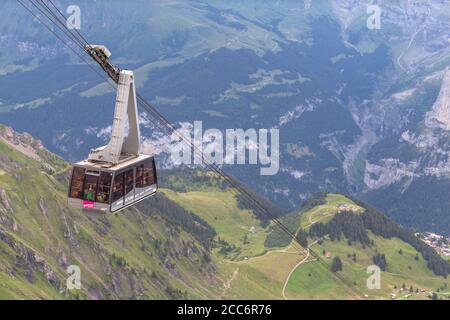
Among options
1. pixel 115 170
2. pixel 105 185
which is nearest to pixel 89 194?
pixel 105 185

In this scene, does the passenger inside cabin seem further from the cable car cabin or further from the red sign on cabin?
the red sign on cabin

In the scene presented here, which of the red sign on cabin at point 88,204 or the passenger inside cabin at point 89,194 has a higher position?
the passenger inside cabin at point 89,194

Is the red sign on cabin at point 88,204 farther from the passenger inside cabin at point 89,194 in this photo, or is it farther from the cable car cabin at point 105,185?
the passenger inside cabin at point 89,194

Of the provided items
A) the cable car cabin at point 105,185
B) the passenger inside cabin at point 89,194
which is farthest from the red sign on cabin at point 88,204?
the passenger inside cabin at point 89,194

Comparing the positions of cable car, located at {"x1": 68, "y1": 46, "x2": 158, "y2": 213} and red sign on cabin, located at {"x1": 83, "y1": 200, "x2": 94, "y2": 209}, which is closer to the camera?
cable car, located at {"x1": 68, "y1": 46, "x2": 158, "y2": 213}

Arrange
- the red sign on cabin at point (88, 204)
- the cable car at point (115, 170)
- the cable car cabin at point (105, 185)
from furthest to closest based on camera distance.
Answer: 1. the red sign on cabin at point (88, 204)
2. the cable car cabin at point (105, 185)
3. the cable car at point (115, 170)

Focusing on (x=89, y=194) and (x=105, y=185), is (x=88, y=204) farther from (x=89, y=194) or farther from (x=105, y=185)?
(x=105, y=185)

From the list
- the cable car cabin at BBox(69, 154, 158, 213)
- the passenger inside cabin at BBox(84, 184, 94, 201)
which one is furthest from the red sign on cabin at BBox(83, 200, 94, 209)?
the passenger inside cabin at BBox(84, 184, 94, 201)
